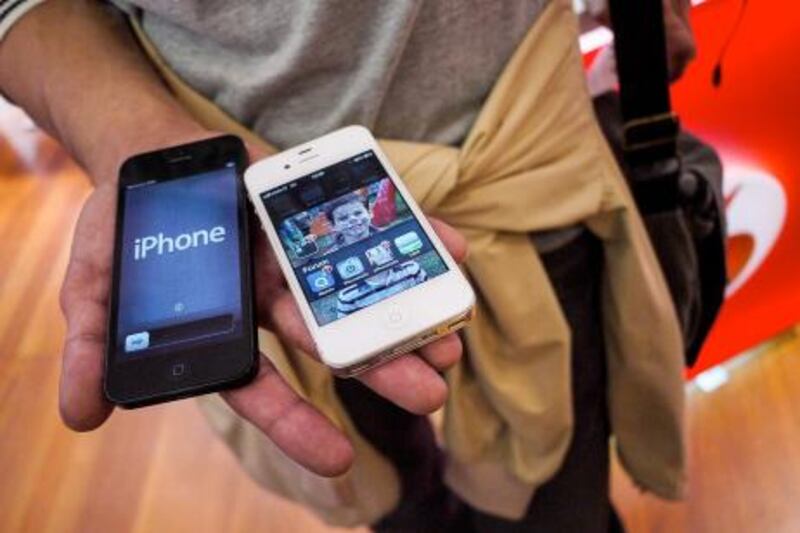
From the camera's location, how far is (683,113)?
0.73m

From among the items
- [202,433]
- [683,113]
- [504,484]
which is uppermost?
[683,113]

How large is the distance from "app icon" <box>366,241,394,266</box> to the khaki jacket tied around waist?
0.19ft

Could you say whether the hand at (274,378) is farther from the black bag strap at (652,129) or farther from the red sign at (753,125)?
the red sign at (753,125)

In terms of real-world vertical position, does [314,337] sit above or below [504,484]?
above

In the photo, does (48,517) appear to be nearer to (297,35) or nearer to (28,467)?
(28,467)

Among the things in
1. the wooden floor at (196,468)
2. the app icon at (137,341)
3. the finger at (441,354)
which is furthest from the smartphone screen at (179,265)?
the wooden floor at (196,468)

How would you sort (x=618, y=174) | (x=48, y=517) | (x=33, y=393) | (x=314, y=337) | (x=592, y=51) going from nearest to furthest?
(x=314, y=337), (x=618, y=174), (x=592, y=51), (x=48, y=517), (x=33, y=393)

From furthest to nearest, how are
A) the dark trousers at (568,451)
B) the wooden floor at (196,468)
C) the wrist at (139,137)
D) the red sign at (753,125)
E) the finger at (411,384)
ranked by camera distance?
1. the wooden floor at (196,468)
2. the red sign at (753,125)
3. the dark trousers at (568,451)
4. the wrist at (139,137)
5. the finger at (411,384)

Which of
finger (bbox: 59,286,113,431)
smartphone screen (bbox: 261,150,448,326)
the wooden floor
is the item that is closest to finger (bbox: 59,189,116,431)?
finger (bbox: 59,286,113,431)

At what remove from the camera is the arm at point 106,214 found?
36 centimetres

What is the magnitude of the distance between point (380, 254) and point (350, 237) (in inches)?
1.0

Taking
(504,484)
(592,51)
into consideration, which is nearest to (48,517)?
(504,484)

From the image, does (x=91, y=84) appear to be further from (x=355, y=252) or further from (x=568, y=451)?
(x=568, y=451)

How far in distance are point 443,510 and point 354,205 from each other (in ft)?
1.37
